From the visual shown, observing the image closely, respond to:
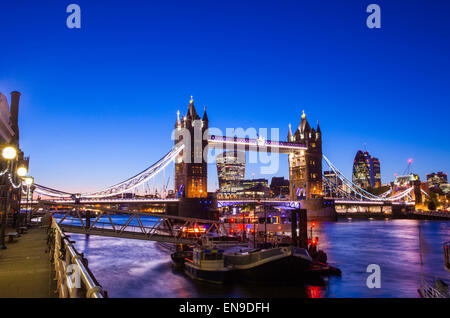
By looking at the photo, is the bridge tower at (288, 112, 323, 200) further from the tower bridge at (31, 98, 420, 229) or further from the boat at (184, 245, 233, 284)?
the boat at (184, 245, 233, 284)

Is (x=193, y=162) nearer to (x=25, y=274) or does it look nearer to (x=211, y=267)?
(x=211, y=267)

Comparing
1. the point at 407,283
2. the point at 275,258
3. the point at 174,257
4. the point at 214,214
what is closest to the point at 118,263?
the point at 174,257

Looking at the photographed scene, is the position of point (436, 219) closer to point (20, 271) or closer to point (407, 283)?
point (407, 283)

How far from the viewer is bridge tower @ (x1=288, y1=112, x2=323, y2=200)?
118 m

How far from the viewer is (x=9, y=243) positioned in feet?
52.6

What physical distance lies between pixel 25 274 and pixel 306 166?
378 ft

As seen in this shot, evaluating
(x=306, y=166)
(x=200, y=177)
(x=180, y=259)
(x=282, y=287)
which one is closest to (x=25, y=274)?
(x=282, y=287)

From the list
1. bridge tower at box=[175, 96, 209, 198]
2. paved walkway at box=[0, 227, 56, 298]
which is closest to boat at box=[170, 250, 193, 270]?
paved walkway at box=[0, 227, 56, 298]

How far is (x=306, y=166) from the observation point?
391 feet

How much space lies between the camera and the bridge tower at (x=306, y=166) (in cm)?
11750

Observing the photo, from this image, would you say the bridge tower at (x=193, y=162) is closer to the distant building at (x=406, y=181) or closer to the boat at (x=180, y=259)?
the boat at (x=180, y=259)

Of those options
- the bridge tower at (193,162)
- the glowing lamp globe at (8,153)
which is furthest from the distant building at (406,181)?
the glowing lamp globe at (8,153)
